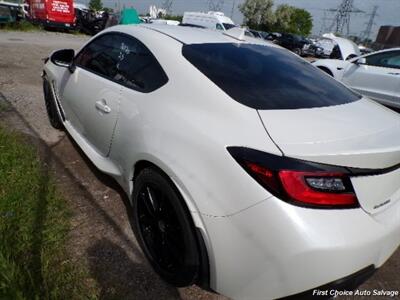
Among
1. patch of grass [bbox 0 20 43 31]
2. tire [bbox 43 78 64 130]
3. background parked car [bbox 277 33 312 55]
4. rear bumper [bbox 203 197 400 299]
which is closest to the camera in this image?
rear bumper [bbox 203 197 400 299]

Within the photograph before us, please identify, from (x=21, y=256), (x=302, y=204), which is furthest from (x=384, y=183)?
(x=21, y=256)

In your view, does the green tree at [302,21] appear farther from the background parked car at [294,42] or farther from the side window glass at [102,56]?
the side window glass at [102,56]

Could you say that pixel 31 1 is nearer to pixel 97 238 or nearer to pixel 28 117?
pixel 28 117

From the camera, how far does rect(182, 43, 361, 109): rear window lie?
209 centimetres

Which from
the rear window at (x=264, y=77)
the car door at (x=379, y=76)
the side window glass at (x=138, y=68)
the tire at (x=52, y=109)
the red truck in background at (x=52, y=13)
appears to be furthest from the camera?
the red truck in background at (x=52, y=13)

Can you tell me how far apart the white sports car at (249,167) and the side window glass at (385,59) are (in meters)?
4.77

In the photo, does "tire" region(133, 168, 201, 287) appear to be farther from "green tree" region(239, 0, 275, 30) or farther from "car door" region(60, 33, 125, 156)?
"green tree" region(239, 0, 275, 30)

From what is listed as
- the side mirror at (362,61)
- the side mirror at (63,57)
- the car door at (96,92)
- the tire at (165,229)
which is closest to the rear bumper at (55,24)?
the side mirror at (362,61)

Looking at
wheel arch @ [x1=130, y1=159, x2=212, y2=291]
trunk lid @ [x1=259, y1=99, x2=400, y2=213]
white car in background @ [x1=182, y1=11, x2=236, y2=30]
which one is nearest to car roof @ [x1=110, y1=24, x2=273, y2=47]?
trunk lid @ [x1=259, y1=99, x2=400, y2=213]

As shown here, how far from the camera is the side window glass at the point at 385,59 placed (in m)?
6.54

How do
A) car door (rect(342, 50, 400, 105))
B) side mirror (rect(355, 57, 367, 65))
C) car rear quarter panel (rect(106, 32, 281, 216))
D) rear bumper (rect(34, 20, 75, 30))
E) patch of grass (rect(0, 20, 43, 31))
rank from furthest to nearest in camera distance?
1. rear bumper (rect(34, 20, 75, 30))
2. patch of grass (rect(0, 20, 43, 31))
3. side mirror (rect(355, 57, 367, 65))
4. car door (rect(342, 50, 400, 105))
5. car rear quarter panel (rect(106, 32, 281, 216))

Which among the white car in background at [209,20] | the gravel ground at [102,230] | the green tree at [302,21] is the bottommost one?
the green tree at [302,21]

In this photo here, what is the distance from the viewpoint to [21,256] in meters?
2.20

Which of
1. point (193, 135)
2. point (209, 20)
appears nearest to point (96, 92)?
point (193, 135)
